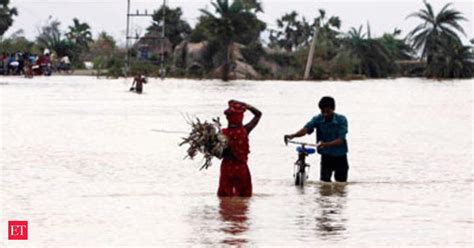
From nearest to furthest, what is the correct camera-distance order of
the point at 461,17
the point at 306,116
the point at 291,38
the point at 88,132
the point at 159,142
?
the point at 159,142 → the point at 88,132 → the point at 306,116 → the point at 461,17 → the point at 291,38

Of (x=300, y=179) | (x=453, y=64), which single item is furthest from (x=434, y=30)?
(x=300, y=179)

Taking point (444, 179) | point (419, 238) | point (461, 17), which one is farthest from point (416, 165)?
point (461, 17)

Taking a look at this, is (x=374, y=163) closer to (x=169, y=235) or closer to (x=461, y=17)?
(x=169, y=235)

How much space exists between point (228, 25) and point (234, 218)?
71.6 meters

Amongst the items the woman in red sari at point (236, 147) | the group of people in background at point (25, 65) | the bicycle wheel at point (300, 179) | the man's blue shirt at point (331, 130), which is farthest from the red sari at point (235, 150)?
the group of people in background at point (25, 65)

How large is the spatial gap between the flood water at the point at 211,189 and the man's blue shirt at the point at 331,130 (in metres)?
0.49

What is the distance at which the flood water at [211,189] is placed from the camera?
11508 millimetres

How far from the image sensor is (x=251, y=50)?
85.1 meters

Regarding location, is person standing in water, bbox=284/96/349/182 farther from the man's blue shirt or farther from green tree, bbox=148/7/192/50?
green tree, bbox=148/7/192/50

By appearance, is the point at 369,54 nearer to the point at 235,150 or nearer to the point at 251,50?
the point at 251,50

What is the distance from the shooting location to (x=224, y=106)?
3912cm

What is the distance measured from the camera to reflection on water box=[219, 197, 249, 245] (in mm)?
11137

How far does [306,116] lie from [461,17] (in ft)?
238

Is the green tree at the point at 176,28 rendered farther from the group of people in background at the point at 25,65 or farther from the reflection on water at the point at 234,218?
the reflection on water at the point at 234,218
